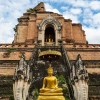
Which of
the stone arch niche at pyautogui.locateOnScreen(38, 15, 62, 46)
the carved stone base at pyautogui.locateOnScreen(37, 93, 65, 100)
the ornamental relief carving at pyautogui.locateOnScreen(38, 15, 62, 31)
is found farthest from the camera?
the ornamental relief carving at pyautogui.locateOnScreen(38, 15, 62, 31)

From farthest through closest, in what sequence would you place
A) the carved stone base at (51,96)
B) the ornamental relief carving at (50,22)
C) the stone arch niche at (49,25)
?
1. the ornamental relief carving at (50,22)
2. the stone arch niche at (49,25)
3. the carved stone base at (51,96)

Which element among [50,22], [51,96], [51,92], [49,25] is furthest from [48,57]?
[49,25]

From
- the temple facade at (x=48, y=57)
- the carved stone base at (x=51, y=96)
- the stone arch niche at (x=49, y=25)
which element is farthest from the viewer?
the stone arch niche at (x=49, y=25)

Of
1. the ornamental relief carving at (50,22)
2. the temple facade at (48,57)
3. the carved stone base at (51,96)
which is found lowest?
the carved stone base at (51,96)

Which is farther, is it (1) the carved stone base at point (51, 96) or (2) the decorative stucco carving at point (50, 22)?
(2) the decorative stucco carving at point (50, 22)

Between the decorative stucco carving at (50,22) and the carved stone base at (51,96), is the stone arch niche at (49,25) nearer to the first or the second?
the decorative stucco carving at (50,22)

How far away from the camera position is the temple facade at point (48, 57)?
13117 mm

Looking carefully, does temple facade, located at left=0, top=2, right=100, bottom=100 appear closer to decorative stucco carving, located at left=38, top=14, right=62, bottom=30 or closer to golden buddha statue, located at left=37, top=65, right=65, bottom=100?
decorative stucco carving, located at left=38, top=14, right=62, bottom=30

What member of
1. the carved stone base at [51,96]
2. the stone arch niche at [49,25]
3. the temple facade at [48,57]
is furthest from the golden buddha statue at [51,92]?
the stone arch niche at [49,25]

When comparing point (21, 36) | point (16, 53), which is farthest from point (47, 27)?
point (16, 53)

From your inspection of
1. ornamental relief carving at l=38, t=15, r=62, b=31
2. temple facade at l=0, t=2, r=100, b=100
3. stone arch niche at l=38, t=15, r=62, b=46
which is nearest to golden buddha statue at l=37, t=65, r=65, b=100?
temple facade at l=0, t=2, r=100, b=100

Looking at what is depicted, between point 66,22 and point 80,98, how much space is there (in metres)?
16.2

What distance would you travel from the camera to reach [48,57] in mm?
8789

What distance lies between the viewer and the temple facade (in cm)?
1312
